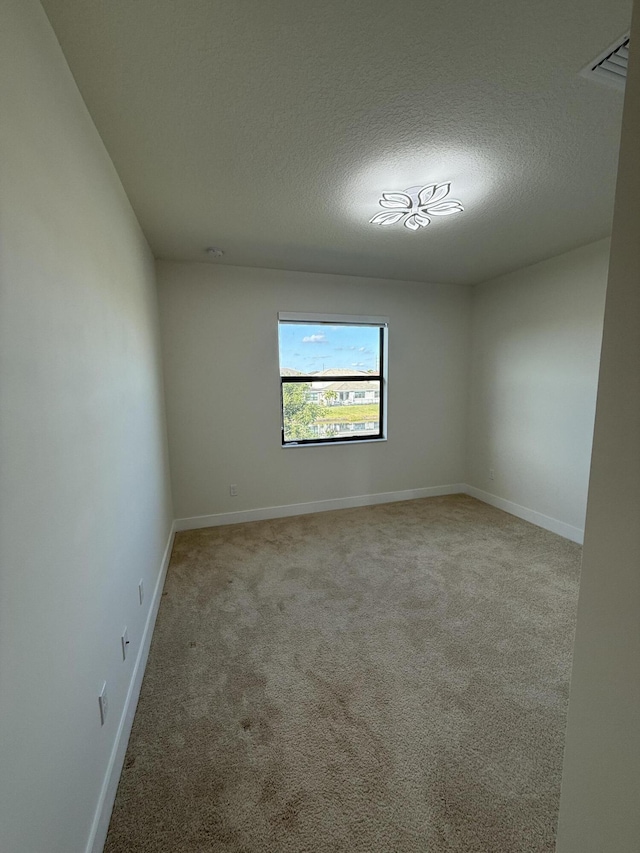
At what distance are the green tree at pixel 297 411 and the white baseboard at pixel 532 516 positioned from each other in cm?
224

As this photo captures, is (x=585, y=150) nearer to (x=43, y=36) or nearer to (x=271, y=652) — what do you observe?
(x=43, y=36)

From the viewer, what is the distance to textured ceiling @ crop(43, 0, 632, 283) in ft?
3.43

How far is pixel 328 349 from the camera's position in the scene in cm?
377

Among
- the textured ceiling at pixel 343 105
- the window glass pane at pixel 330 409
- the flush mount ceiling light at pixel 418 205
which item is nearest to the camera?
the textured ceiling at pixel 343 105

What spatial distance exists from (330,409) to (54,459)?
10.1 feet

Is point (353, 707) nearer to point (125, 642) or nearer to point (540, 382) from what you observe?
point (125, 642)

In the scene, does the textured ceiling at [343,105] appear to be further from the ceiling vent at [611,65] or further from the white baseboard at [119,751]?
the white baseboard at [119,751]

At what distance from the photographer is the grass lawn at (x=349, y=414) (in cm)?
387

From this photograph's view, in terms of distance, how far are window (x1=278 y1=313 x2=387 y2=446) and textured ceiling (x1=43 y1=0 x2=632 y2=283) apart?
52.0 inches

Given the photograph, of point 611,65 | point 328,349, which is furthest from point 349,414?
point 611,65

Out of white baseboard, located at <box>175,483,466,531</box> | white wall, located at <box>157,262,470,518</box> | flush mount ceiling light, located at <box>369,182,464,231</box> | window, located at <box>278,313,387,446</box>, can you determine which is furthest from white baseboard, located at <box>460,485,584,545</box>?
flush mount ceiling light, located at <box>369,182,464,231</box>

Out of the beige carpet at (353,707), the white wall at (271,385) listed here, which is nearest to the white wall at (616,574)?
the beige carpet at (353,707)

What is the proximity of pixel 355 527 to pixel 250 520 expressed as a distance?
112cm

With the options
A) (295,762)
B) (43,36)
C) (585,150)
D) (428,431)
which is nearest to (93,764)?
(295,762)
